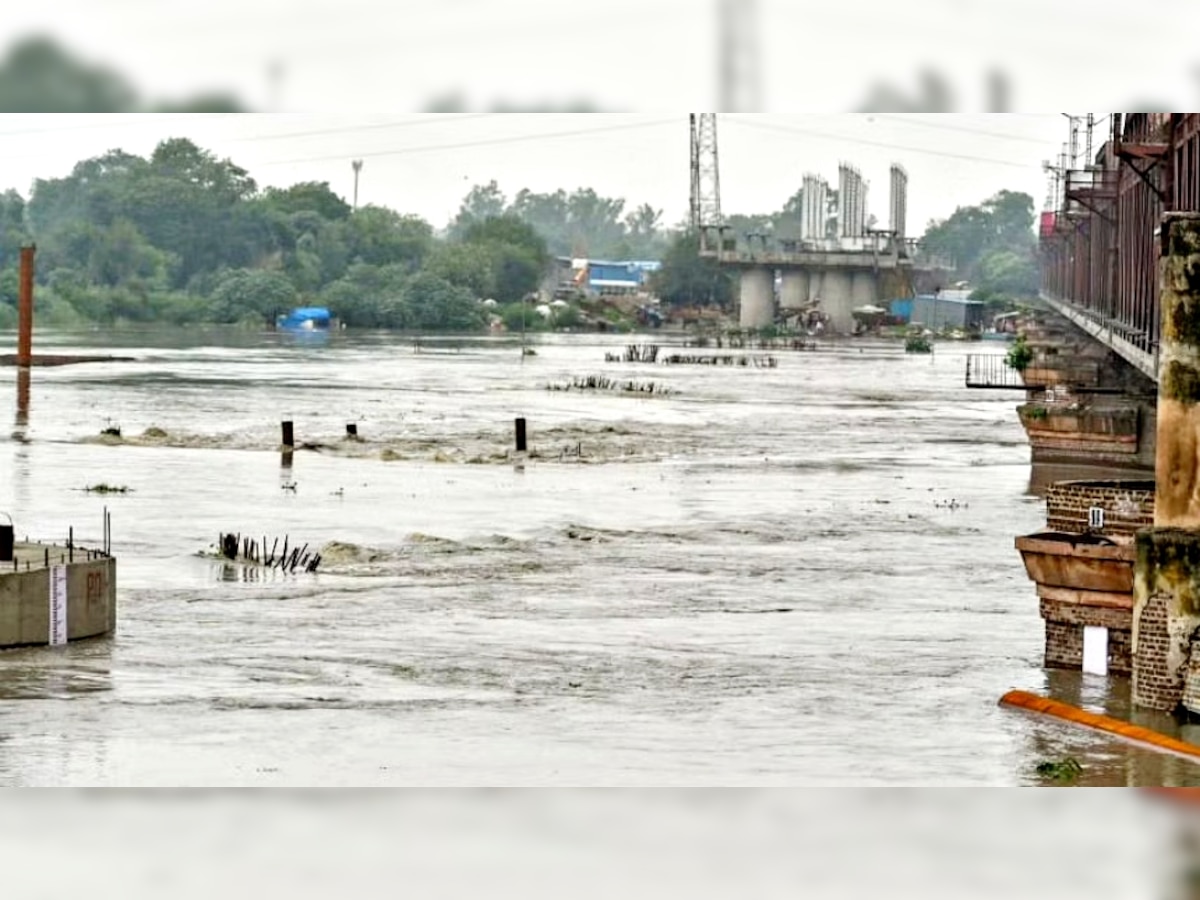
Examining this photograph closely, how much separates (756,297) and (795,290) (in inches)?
226

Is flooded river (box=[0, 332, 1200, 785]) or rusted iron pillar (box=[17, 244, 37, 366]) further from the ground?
rusted iron pillar (box=[17, 244, 37, 366])

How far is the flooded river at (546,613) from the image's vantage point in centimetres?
1917

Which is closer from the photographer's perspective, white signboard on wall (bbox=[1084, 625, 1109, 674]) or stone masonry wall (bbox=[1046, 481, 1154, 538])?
stone masonry wall (bbox=[1046, 481, 1154, 538])

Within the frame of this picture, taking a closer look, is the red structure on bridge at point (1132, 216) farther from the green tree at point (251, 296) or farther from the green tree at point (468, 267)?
the green tree at point (468, 267)

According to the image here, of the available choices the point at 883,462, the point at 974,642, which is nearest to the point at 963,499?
the point at 883,462

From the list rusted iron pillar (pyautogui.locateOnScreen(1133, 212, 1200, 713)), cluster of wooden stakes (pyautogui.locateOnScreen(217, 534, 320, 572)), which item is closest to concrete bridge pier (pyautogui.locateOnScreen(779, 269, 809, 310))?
cluster of wooden stakes (pyautogui.locateOnScreen(217, 534, 320, 572))

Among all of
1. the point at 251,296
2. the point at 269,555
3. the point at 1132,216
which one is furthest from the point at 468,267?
the point at 269,555

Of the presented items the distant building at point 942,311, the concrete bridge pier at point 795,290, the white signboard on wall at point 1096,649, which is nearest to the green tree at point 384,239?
the concrete bridge pier at point 795,290

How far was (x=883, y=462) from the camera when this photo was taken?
5003 centimetres

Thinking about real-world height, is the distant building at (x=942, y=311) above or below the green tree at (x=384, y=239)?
below

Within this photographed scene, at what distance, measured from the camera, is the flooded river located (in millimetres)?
19172

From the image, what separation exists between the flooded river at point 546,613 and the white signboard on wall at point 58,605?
211mm

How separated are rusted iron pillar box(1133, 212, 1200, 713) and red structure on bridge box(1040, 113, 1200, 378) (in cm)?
1810

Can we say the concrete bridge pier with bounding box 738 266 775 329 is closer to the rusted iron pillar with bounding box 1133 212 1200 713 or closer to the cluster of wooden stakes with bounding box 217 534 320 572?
the cluster of wooden stakes with bounding box 217 534 320 572
